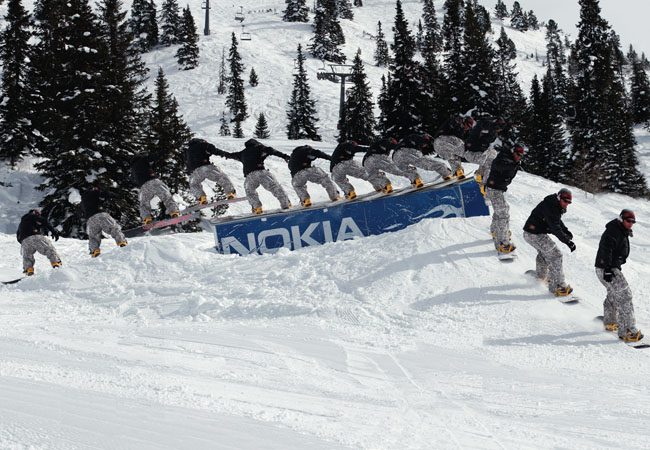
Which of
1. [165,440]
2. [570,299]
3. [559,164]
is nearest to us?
[165,440]

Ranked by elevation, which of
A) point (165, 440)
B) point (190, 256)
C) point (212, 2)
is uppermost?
point (212, 2)

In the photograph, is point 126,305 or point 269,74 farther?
point 269,74

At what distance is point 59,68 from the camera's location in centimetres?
2002

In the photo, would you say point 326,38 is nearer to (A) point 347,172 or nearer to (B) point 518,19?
(A) point 347,172

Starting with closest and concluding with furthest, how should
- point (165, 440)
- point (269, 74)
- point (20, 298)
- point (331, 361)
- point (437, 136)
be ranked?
point (165, 440), point (331, 361), point (20, 298), point (437, 136), point (269, 74)

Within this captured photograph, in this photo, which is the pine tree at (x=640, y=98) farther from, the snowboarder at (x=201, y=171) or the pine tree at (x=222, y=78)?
the snowboarder at (x=201, y=171)

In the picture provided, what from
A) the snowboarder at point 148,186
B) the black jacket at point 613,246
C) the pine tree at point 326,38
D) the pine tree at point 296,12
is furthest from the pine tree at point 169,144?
the pine tree at point 296,12

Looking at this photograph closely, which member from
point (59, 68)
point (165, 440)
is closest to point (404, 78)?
point (59, 68)

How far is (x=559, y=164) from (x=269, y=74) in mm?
47428

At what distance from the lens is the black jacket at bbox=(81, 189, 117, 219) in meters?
11.4

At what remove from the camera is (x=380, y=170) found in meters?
11.1

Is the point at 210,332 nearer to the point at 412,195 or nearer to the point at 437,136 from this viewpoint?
the point at 412,195

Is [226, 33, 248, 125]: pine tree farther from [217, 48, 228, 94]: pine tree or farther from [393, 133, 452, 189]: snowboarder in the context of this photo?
[393, 133, 452, 189]: snowboarder

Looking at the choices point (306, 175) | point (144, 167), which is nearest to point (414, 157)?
point (306, 175)
